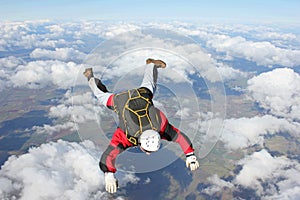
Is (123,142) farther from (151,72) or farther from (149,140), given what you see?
(151,72)

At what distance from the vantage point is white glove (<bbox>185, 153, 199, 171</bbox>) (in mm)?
3859

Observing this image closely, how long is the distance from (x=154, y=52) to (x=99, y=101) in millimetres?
1464

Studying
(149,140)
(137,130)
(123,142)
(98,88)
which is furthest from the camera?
(98,88)

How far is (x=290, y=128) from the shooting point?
579ft

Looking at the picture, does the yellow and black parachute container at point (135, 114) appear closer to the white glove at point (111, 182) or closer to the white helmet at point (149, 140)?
the white helmet at point (149, 140)

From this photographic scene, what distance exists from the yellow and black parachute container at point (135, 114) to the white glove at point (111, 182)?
61cm

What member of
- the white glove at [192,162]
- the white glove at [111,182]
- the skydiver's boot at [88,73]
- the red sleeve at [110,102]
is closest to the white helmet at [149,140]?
the white glove at [111,182]

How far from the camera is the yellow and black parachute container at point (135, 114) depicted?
359cm

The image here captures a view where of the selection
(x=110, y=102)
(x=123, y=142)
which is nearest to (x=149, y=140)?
(x=123, y=142)

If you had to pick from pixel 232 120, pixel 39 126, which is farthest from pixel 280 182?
pixel 39 126

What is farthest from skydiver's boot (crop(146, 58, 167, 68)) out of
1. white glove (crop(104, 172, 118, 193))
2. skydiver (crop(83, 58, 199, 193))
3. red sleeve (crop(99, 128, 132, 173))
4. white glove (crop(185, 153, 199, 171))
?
white glove (crop(104, 172, 118, 193))

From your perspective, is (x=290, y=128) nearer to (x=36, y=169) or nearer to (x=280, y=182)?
(x=280, y=182)

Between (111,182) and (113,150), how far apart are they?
0.49 m

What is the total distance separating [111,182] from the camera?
11.5 feet
